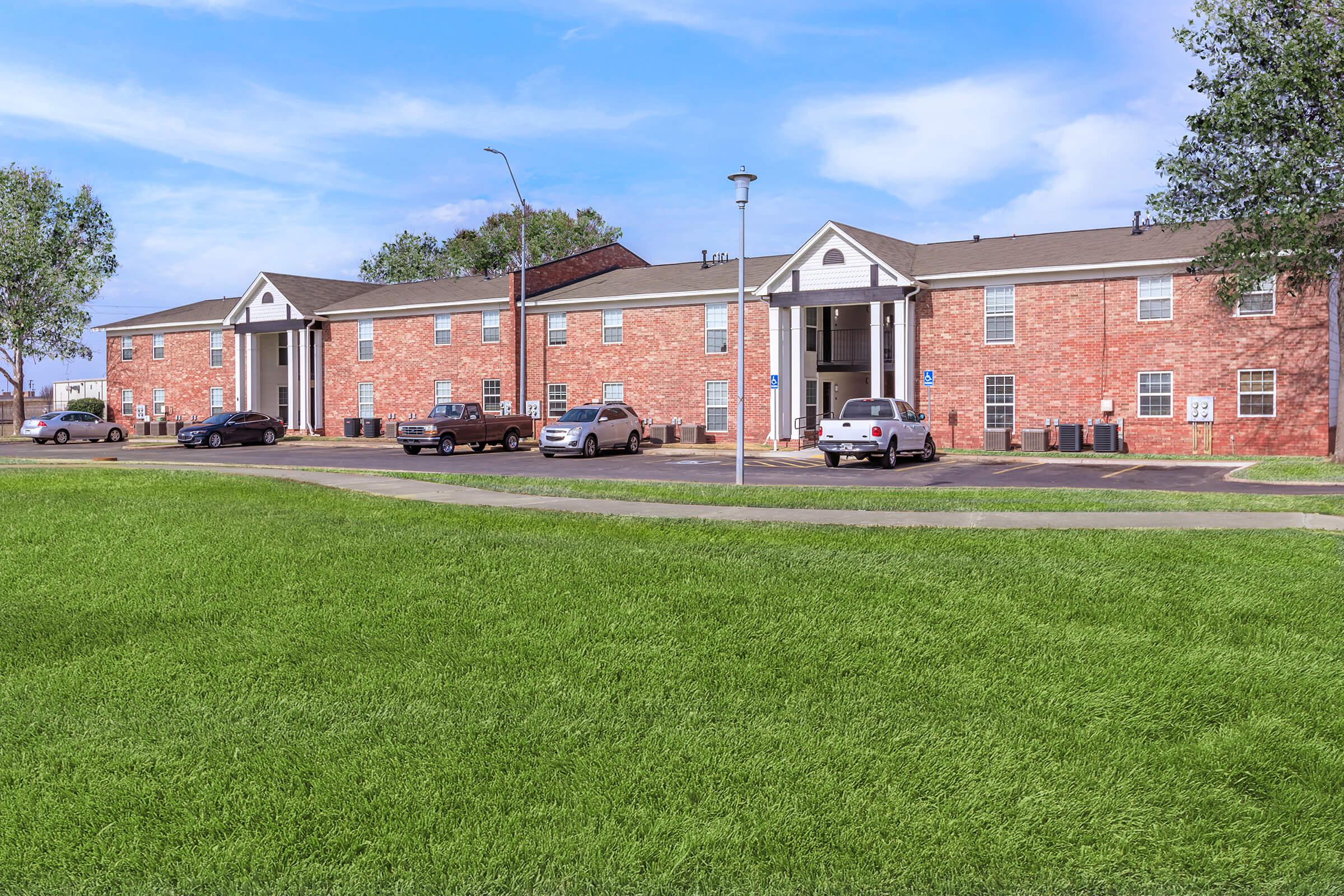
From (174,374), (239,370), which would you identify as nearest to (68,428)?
(239,370)

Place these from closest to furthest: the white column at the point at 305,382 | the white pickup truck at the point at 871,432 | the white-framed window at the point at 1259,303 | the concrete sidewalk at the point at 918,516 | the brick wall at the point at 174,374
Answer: the concrete sidewalk at the point at 918,516, the white pickup truck at the point at 871,432, the white-framed window at the point at 1259,303, the white column at the point at 305,382, the brick wall at the point at 174,374

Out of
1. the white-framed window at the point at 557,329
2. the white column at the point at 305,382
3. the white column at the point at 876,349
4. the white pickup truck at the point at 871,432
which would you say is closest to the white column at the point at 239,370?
the white column at the point at 305,382

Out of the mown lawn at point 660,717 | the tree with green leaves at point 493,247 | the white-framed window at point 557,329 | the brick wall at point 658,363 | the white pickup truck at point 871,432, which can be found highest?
the tree with green leaves at point 493,247

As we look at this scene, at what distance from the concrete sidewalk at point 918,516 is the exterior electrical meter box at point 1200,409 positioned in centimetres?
1914

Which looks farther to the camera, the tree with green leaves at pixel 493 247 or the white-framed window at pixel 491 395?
the tree with green leaves at pixel 493 247

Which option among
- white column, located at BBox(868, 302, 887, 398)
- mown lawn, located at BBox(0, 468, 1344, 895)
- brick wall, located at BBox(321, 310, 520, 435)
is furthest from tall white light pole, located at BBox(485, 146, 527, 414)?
mown lawn, located at BBox(0, 468, 1344, 895)

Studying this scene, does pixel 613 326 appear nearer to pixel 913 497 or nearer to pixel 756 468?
pixel 756 468

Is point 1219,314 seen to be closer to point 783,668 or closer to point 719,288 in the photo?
point 719,288

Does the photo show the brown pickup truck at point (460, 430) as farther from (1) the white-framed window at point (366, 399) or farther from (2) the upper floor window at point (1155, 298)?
(2) the upper floor window at point (1155, 298)

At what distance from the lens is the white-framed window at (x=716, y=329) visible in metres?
39.4

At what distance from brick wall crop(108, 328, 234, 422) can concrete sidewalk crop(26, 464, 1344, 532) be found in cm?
4350

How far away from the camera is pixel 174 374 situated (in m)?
56.1

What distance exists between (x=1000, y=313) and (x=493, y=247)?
168 feet

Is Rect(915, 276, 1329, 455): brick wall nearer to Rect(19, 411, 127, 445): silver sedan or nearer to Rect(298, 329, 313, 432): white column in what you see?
Rect(298, 329, 313, 432): white column
